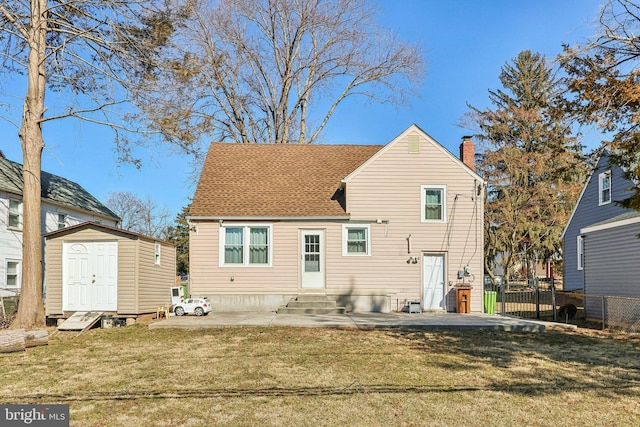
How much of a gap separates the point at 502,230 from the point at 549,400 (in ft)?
90.8

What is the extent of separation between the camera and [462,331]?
41.2 ft

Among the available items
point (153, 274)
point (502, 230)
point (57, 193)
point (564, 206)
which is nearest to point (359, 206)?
point (153, 274)

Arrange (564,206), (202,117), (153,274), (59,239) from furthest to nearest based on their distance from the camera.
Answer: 1. (564,206)
2. (202,117)
3. (153,274)
4. (59,239)

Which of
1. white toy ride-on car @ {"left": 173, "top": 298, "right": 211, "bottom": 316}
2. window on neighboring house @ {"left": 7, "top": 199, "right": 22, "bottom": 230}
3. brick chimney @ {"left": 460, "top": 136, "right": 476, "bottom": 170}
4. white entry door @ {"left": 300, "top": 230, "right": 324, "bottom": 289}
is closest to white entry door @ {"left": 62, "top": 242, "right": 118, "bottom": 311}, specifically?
white toy ride-on car @ {"left": 173, "top": 298, "right": 211, "bottom": 316}

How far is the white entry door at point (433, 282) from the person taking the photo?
17141 mm

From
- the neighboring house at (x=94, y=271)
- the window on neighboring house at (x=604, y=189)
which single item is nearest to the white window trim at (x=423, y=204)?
the window on neighboring house at (x=604, y=189)

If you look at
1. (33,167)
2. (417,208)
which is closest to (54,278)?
(33,167)

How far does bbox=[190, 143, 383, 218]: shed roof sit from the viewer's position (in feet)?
55.9

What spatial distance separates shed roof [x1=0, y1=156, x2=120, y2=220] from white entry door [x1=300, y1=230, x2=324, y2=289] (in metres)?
12.7

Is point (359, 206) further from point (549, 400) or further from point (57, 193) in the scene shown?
point (57, 193)

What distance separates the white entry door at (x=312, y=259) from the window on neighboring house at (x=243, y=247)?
130cm

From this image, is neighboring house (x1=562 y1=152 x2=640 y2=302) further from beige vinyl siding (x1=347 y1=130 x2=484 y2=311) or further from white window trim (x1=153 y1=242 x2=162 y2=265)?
white window trim (x1=153 y1=242 x2=162 y2=265)

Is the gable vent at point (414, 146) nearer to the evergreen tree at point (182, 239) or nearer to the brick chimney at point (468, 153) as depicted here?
the brick chimney at point (468, 153)

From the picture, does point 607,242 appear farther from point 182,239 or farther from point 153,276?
point 182,239
